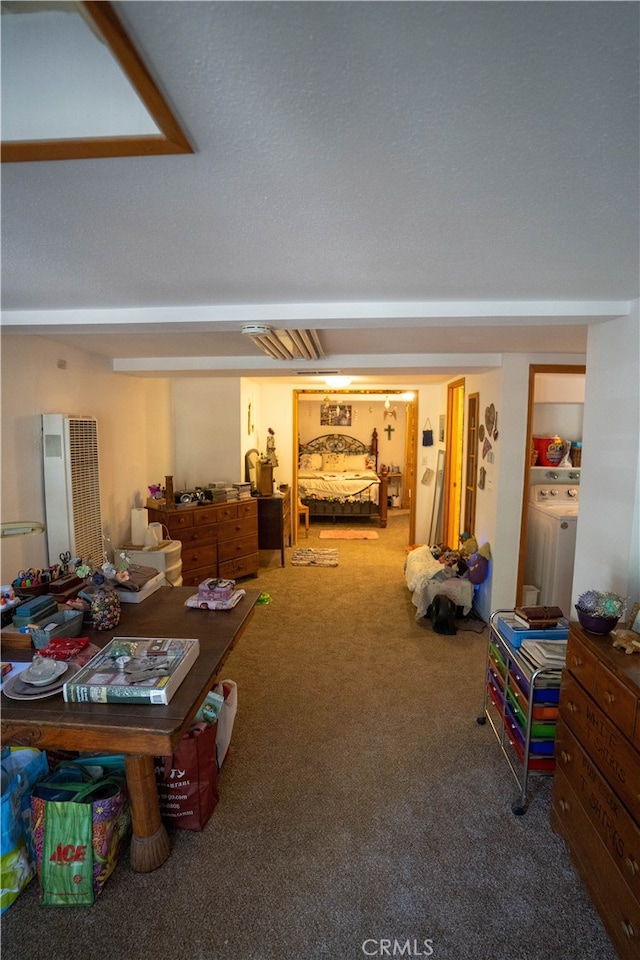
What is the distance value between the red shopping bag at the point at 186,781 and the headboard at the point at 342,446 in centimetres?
780

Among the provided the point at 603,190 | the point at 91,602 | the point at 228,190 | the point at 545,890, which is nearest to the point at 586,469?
the point at 603,190

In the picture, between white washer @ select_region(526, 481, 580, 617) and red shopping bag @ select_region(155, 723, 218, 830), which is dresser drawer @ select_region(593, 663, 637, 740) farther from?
white washer @ select_region(526, 481, 580, 617)

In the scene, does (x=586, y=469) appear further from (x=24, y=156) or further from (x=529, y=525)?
(x=24, y=156)

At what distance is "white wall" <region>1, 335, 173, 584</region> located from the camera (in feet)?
8.85

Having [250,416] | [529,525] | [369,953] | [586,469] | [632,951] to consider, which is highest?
[250,416]

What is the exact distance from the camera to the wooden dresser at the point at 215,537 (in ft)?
14.6

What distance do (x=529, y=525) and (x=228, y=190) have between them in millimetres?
4027

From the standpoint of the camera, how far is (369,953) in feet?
4.91

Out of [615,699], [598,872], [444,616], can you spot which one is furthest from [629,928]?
[444,616]

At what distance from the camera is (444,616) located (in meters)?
3.85

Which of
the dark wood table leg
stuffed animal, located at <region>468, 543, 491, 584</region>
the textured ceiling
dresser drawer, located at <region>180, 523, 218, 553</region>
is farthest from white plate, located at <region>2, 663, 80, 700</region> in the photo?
stuffed animal, located at <region>468, 543, 491, 584</region>

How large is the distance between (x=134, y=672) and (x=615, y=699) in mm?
1581

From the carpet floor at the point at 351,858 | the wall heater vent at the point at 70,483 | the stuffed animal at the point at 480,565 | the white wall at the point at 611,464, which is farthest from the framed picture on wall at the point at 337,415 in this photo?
the white wall at the point at 611,464

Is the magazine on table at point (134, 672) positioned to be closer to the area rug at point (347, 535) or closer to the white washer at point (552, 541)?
the white washer at point (552, 541)
